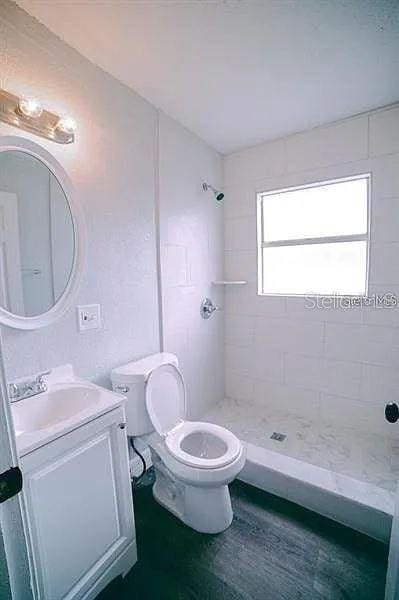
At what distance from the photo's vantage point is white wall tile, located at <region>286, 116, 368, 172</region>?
1897mm

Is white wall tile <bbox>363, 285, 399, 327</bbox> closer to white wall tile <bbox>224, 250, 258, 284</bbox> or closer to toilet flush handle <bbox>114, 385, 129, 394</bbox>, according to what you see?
white wall tile <bbox>224, 250, 258, 284</bbox>

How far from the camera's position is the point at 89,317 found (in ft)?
4.69

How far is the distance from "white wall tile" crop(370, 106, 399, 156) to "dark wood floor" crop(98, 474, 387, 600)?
233 centimetres

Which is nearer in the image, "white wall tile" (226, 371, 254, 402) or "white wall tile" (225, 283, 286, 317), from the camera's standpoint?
"white wall tile" (225, 283, 286, 317)

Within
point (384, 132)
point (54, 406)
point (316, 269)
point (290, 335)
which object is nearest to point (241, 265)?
point (316, 269)

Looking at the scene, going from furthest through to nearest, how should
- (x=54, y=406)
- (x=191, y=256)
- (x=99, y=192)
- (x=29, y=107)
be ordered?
(x=191, y=256), (x=99, y=192), (x=54, y=406), (x=29, y=107)

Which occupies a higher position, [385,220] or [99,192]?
[99,192]

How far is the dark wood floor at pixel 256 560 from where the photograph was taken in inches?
44.7

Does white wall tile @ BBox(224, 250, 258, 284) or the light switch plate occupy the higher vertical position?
white wall tile @ BBox(224, 250, 258, 284)

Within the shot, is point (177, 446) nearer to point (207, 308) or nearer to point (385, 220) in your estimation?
point (207, 308)

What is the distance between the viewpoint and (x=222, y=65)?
144cm

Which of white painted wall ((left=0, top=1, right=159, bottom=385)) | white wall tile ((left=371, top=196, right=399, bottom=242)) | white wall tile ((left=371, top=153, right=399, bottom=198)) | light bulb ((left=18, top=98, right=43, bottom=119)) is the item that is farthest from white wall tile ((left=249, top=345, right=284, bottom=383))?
light bulb ((left=18, top=98, right=43, bottom=119))

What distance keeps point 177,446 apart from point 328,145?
2308mm

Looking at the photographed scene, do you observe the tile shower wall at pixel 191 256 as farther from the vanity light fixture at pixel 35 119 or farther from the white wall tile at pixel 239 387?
the vanity light fixture at pixel 35 119
